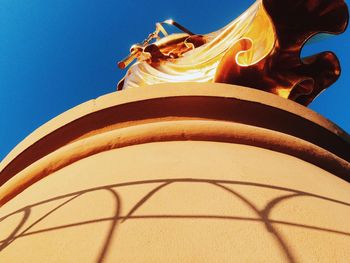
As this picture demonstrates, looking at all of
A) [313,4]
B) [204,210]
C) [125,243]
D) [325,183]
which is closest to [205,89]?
[325,183]

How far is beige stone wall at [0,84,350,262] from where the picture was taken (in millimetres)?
1357

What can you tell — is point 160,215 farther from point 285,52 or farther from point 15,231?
point 285,52

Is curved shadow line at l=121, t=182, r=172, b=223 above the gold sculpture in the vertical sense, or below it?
below

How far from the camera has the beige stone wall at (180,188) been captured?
53.4 inches

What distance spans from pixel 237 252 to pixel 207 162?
704mm

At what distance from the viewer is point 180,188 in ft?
5.57

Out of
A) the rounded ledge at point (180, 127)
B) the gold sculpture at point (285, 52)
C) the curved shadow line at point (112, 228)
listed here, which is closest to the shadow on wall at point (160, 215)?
A: the curved shadow line at point (112, 228)

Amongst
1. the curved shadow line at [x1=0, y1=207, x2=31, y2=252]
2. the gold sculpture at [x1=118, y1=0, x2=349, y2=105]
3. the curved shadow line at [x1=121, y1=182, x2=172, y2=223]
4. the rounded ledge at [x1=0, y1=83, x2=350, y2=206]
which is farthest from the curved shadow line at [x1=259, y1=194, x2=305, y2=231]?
the gold sculpture at [x1=118, y1=0, x2=349, y2=105]

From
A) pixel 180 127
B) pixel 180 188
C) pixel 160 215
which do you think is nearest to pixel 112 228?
pixel 160 215

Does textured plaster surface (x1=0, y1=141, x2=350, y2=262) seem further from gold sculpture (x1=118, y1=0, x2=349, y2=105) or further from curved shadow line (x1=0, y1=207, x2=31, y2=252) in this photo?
gold sculpture (x1=118, y1=0, x2=349, y2=105)

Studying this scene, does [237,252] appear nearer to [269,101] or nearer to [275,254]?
[275,254]

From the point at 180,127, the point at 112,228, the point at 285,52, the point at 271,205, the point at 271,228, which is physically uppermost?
the point at 285,52

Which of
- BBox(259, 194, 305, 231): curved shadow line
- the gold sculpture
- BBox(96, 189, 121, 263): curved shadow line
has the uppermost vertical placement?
the gold sculpture

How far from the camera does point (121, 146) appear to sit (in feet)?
7.49
